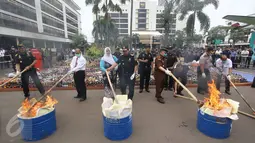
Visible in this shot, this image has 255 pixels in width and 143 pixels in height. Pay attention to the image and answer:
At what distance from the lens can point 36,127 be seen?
2301 mm

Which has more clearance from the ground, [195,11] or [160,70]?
[195,11]

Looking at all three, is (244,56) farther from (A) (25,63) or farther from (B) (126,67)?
(A) (25,63)

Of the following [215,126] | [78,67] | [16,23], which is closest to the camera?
[16,23]

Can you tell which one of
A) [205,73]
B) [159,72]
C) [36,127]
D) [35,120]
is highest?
[159,72]

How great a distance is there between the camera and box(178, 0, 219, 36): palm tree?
1570 centimetres

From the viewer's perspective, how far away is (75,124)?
2918mm

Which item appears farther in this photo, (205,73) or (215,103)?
(205,73)

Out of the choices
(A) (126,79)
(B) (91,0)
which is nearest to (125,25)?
(B) (91,0)

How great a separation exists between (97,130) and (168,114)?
1682mm

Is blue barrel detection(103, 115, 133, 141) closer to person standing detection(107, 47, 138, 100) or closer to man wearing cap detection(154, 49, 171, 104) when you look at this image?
person standing detection(107, 47, 138, 100)

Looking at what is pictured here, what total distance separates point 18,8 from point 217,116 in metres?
3.19

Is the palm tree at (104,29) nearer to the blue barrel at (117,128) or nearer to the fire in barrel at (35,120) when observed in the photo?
the fire in barrel at (35,120)

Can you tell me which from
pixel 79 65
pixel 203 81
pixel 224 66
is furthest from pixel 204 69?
pixel 79 65

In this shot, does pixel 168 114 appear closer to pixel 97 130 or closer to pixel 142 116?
pixel 142 116
